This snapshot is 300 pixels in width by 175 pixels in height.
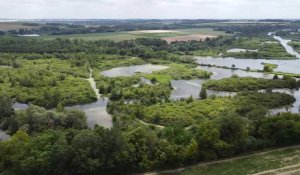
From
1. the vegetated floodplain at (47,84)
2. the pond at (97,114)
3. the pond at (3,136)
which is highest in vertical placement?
the vegetated floodplain at (47,84)

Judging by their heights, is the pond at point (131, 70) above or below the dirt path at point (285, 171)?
below

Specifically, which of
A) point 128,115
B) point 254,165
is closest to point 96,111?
point 128,115

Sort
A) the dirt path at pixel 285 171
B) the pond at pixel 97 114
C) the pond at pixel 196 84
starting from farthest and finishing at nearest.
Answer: the pond at pixel 196 84 < the pond at pixel 97 114 < the dirt path at pixel 285 171

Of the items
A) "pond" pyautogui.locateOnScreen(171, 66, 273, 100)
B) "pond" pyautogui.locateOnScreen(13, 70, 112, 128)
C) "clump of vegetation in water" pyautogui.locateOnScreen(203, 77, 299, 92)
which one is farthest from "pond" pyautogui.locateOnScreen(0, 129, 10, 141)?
"clump of vegetation in water" pyautogui.locateOnScreen(203, 77, 299, 92)

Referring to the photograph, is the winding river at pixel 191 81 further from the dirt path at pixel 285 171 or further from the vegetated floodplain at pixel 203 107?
the dirt path at pixel 285 171

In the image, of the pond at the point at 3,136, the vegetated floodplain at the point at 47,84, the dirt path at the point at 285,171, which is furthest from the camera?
the vegetated floodplain at the point at 47,84

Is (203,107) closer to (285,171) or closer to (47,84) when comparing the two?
(285,171)

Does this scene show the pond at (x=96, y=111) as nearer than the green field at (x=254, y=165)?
No

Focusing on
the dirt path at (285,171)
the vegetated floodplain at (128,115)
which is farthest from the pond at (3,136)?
the dirt path at (285,171)
